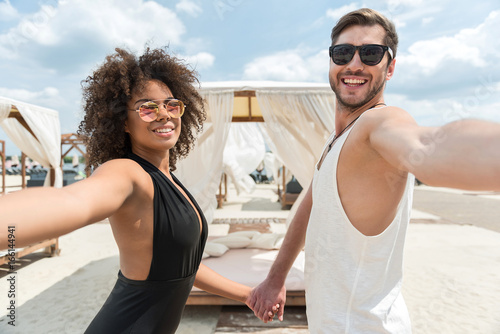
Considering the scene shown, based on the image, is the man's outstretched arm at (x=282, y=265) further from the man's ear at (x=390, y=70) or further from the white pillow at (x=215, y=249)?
the white pillow at (x=215, y=249)

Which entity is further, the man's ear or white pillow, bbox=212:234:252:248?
white pillow, bbox=212:234:252:248

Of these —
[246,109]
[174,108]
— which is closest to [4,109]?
[246,109]

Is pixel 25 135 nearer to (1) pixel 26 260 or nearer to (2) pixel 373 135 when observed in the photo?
(1) pixel 26 260

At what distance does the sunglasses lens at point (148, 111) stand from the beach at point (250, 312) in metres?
1.58

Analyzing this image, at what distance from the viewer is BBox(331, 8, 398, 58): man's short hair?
1.32m

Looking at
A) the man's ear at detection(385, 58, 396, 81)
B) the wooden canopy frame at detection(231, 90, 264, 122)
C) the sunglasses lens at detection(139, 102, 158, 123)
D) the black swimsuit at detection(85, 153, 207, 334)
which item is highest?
the wooden canopy frame at detection(231, 90, 264, 122)

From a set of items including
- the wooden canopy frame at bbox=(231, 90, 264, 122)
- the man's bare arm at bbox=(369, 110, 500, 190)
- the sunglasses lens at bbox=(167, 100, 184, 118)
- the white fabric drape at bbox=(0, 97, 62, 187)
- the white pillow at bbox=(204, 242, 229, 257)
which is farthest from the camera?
the white fabric drape at bbox=(0, 97, 62, 187)

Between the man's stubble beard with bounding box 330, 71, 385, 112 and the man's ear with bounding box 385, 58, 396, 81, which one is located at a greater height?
the man's ear with bounding box 385, 58, 396, 81

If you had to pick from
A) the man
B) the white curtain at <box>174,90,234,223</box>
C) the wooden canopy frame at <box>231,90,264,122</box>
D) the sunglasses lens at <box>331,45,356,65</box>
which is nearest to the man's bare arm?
the man

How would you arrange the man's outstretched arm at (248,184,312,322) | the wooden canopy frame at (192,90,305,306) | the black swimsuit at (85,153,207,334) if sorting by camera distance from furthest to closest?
the wooden canopy frame at (192,90,305,306) < the man's outstretched arm at (248,184,312,322) < the black swimsuit at (85,153,207,334)

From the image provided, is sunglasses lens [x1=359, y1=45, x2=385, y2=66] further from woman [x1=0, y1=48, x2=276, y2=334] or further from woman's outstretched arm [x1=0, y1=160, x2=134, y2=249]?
woman's outstretched arm [x1=0, y1=160, x2=134, y2=249]

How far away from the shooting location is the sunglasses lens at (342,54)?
52.9 inches

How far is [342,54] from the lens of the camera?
138 centimetres

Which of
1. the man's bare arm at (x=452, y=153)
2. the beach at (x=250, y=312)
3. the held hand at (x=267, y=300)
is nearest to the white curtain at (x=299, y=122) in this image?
the beach at (x=250, y=312)
